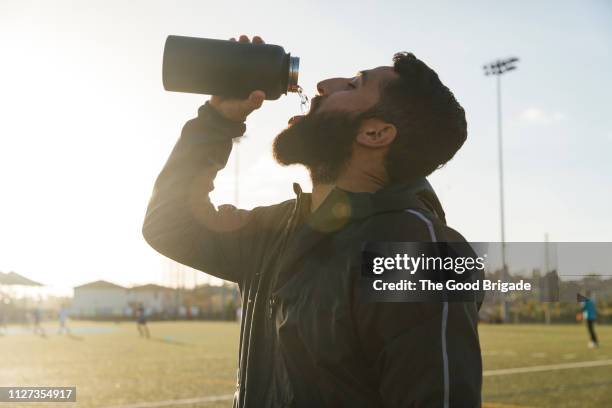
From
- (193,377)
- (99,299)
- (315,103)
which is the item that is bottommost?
(193,377)

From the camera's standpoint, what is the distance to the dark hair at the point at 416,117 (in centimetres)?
201

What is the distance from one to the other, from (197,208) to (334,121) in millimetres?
515

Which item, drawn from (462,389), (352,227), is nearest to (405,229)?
(352,227)

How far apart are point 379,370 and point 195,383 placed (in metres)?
8.97

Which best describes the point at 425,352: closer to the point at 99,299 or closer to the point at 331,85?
the point at 331,85

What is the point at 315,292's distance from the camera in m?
1.68

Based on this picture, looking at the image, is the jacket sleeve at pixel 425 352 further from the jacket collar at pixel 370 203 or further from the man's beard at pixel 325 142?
the man's beard at pixel 325 142

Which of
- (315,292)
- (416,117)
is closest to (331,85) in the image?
(416,117)

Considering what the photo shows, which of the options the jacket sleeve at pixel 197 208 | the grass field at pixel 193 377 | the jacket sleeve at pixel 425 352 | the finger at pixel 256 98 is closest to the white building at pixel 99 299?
the grass field at pixel 193 377

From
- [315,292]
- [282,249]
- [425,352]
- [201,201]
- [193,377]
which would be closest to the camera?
[425,352]

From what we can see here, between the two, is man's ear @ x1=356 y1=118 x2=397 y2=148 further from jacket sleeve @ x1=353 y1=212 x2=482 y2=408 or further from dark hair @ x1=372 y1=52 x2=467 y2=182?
→ jacket sleeve @ x1=353 y1=212 x2=482 y2=408

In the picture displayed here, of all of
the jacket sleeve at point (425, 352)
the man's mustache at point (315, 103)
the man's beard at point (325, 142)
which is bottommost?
the jacket sleeve at point (425, 352)

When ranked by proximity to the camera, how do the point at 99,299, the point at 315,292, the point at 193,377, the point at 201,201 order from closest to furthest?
1. the point at 315,292
2. the point at 201,201
3. the point at 193,377
4. the point at 99,299

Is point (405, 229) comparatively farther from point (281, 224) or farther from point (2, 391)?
point (2, 391)
